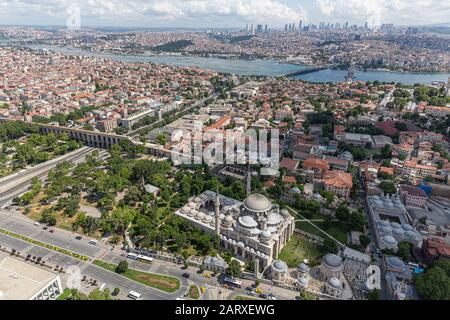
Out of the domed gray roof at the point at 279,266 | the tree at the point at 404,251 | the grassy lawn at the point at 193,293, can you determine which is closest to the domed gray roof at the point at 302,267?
the domed gray roof at the point at 279,266

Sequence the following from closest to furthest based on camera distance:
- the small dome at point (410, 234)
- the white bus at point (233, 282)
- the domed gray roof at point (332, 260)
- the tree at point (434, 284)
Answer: the tree at point (434, 284) → the white bus at point (233, 282) → the domed gray roof at point (332, 260) → the small dome at point (410, 234)

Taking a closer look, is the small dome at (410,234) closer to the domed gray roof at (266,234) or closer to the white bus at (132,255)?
the domed gray roof at (266,234)

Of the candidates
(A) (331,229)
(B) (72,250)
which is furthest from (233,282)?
(B) (72,250)

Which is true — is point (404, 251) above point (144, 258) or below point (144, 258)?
above

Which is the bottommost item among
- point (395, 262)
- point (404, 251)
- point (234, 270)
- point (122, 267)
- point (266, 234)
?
point (122, 267)

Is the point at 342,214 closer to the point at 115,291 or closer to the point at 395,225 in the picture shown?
the point at 395,225

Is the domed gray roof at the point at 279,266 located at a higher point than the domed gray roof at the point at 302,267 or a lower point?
higher

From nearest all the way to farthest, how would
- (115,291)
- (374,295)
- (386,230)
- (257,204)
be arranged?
1. (374,295)
2. (115,291)
3. (257,204)
4. (386,230)
